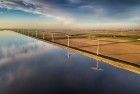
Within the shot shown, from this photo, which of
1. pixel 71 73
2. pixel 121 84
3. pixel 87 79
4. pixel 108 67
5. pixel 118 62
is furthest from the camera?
pixel 118 62

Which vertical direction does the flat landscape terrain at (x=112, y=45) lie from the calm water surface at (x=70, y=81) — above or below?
below

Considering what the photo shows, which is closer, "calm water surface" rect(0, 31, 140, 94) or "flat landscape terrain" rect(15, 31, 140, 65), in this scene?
"calm water surface" rect(0, 31, 140, 94)

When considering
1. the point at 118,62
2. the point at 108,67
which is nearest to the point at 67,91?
the point at 108,67

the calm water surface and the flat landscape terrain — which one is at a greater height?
the calm water surface

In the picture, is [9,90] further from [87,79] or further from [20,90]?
[87,79]

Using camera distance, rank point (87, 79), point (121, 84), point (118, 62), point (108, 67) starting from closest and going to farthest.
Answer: point (121, 84) → point (87, 79) → point (108, 67) → point (118, 62)

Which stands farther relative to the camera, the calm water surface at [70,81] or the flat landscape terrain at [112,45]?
the flat landscape terrain at [112,45]

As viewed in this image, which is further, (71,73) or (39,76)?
(71,73)

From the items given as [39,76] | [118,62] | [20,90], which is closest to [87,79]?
[39,76]

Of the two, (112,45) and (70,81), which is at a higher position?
(70,81)

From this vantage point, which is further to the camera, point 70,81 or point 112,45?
point 112,45
